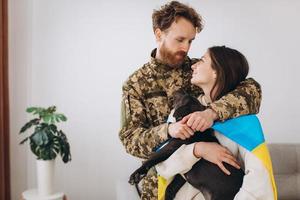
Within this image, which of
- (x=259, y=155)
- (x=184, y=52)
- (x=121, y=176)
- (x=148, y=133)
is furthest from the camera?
(x=121, y=176)

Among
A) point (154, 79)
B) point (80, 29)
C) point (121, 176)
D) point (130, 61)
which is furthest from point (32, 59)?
point (154, 79)

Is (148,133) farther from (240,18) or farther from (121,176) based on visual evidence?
(240,18)

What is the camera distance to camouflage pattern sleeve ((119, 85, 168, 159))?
45.6 inches

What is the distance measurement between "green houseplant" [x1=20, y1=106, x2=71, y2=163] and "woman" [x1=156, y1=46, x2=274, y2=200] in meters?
1.23

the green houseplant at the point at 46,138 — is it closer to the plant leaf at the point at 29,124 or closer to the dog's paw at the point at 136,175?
the plant leaf at the point at 29,124

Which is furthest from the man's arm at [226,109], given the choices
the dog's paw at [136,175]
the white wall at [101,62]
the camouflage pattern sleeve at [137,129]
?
the white wall at [101,62]

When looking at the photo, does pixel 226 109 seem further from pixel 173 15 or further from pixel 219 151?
pixel 173 15

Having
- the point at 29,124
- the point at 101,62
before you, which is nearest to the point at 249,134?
the point at 29,124

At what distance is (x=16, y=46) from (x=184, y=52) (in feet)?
5.37

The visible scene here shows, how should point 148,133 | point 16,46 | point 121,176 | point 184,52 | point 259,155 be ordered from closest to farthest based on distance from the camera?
point 259,155, point 148,133, point 184,52, point 16,46, point 121,176

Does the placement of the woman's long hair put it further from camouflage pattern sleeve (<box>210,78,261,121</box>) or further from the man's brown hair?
the man's brown hair

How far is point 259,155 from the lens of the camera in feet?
3.41

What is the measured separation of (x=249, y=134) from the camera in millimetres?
1062

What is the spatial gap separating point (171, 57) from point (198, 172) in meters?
0.44
